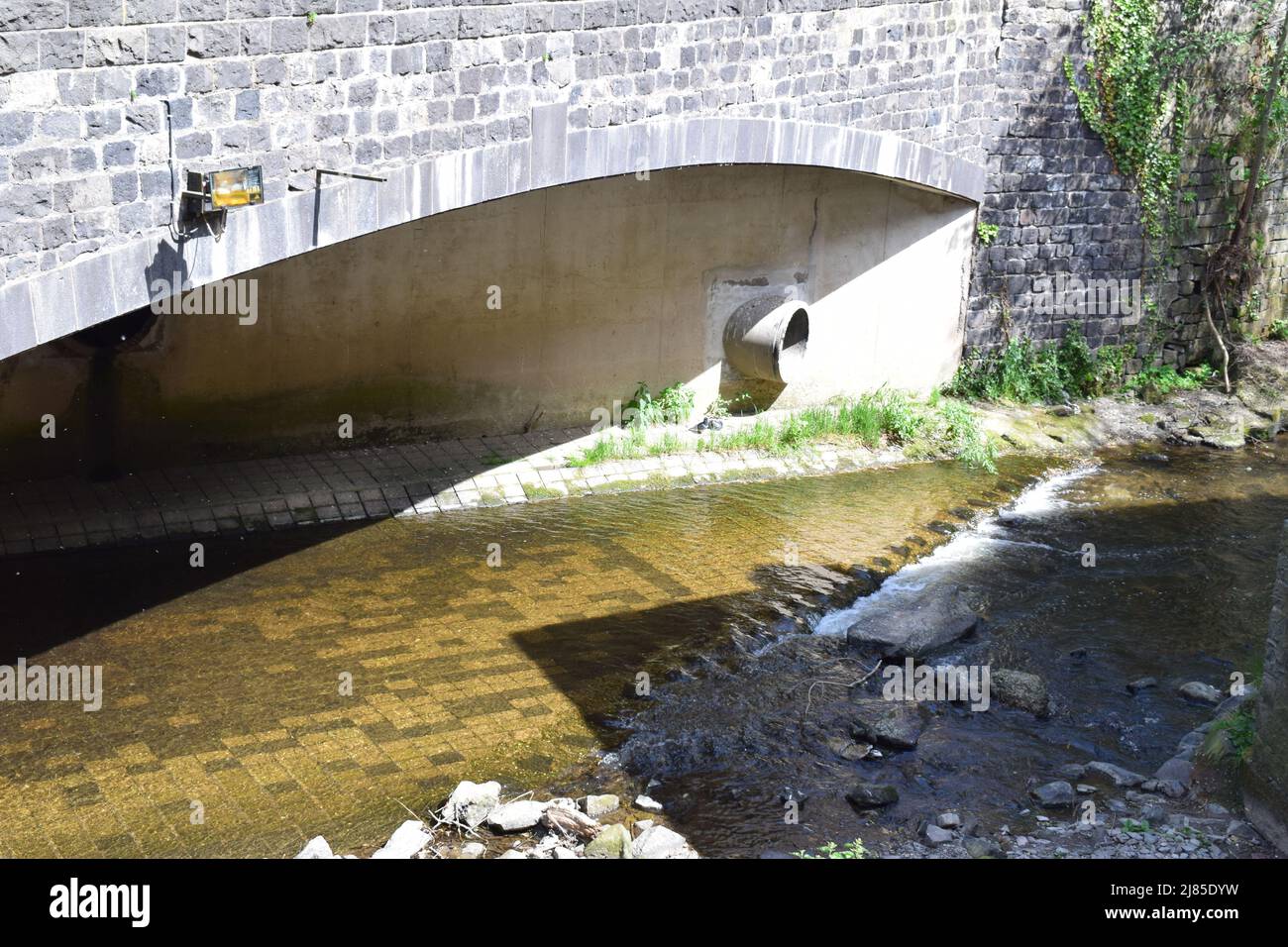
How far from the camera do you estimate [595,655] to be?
7531 mm

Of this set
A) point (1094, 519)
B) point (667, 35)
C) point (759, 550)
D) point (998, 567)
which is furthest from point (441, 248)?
point (1094, 519)

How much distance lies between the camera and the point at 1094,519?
10.4m

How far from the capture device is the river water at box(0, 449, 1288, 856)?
598 centimetres

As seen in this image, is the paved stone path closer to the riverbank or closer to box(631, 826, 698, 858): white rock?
the riverbank

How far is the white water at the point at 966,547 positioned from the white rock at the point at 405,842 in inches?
125

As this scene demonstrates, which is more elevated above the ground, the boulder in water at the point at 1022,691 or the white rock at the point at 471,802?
the white rock at the point at 471,802

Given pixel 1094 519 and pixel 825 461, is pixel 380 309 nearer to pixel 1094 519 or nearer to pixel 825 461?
pixel 825 461

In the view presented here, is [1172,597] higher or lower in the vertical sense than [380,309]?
lower

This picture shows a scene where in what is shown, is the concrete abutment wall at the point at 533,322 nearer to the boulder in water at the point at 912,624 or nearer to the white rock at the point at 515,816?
the boulder in water at the point at 912,624

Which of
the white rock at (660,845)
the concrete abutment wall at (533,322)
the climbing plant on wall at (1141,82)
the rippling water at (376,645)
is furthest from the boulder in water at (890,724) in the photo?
the climbing plant on wall at (1141,82)

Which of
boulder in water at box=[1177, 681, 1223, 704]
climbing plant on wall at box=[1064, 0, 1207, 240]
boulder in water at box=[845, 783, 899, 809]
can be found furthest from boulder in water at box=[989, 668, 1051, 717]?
climbing plant on wall at box=[1064, 0, 1207, 240]

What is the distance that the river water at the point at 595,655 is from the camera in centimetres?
598

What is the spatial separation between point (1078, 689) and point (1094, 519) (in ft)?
10.9
